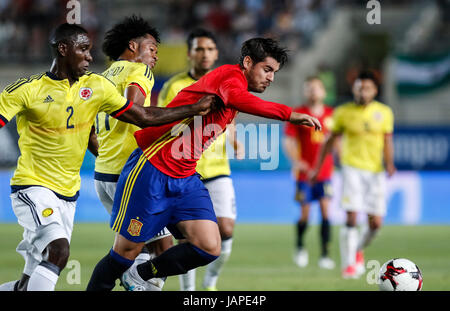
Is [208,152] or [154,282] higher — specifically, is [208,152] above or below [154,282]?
above

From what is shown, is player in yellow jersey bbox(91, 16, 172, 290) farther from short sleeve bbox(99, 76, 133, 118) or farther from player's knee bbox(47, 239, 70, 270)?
player's knee bbox(47, 239, 70, 270)

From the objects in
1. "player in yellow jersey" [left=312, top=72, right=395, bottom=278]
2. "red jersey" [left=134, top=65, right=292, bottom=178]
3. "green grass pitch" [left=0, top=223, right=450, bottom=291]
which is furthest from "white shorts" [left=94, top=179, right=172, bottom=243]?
"player in yellow jersey" [left=312, top=72, right=395, bottom=278]

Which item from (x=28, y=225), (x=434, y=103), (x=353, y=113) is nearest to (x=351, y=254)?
(x=353, y=113)

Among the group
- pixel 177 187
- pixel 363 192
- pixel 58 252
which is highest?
pixel 177 187

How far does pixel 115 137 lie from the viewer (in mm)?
5926

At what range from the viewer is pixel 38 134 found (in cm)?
514

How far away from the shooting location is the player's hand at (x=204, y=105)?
16.5ft

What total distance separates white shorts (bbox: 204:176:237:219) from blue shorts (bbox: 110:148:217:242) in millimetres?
1547

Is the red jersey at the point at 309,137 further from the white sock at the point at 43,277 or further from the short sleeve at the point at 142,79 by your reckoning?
the white sock at the point at 43,277

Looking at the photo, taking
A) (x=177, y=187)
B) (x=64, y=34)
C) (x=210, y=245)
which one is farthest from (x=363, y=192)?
(x=64, y=34)

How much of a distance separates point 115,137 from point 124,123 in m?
0.14

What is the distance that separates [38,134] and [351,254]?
4.59m

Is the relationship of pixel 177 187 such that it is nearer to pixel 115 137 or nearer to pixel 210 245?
pixel 210 245
